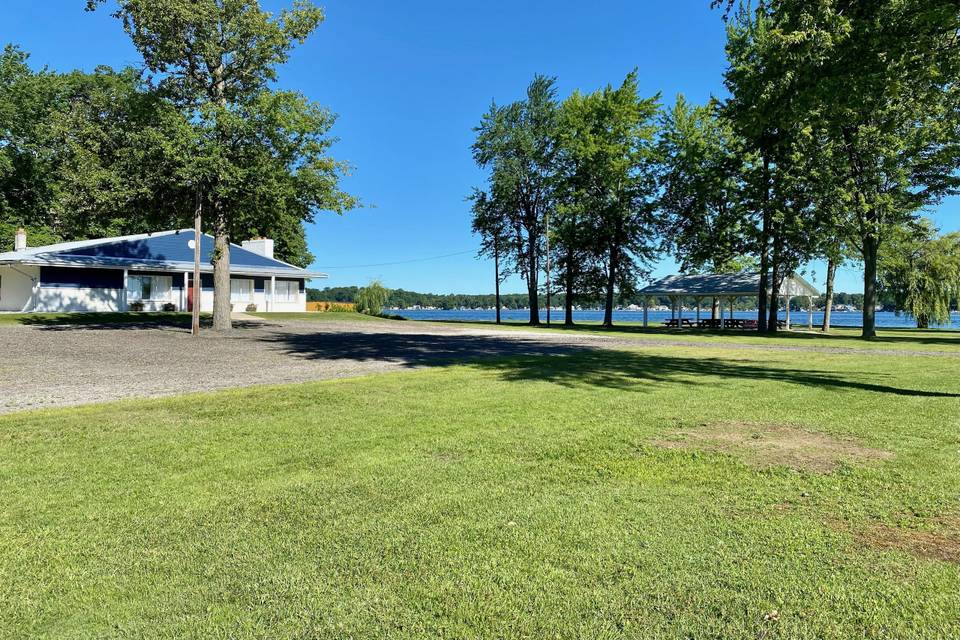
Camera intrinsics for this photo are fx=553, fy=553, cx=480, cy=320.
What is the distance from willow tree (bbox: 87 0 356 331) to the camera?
20.0 meters

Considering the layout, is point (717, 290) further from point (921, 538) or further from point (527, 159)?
point (921, 538)

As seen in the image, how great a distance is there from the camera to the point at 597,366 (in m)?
11.7

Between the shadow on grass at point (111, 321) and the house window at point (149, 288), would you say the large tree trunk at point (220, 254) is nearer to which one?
the shadow on grass at point (111, 321)

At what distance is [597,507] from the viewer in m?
3.59

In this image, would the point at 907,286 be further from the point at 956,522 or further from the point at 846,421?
the point at 956,522

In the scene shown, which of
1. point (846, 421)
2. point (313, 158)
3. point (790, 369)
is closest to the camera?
point (846, 421)

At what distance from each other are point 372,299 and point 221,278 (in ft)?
80.7

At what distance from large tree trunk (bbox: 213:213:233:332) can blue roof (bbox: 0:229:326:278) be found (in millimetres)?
10763

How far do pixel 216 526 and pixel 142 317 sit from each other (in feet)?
105

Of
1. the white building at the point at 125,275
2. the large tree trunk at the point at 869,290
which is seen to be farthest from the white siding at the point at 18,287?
the large tree trunk at the point at 869,290

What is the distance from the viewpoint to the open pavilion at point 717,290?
40438 millimetres

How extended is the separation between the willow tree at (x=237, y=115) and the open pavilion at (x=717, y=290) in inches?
1137

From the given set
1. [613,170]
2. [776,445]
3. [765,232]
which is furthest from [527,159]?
[776,445]

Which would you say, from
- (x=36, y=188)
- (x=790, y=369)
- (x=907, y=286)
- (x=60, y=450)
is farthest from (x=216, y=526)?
(x=36, y=188)
